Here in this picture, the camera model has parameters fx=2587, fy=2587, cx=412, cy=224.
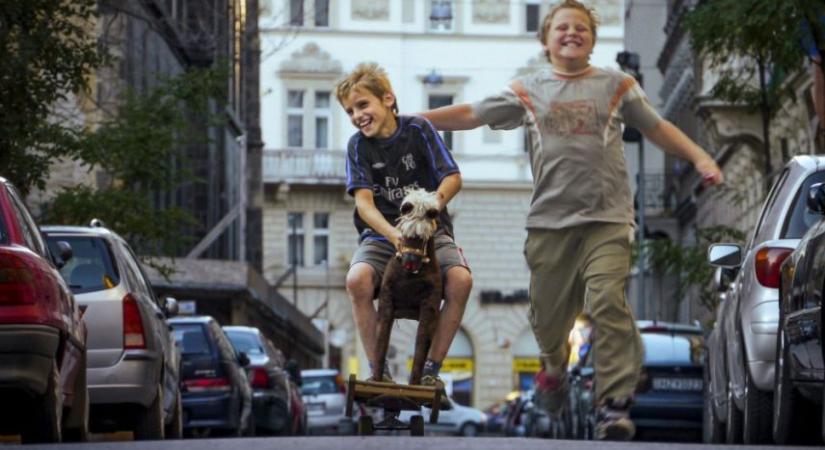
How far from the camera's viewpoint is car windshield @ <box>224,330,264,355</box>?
29.5 m

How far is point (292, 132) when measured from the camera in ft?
297

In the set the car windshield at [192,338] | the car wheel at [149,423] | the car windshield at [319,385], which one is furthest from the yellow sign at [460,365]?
the car wheel at [149,423]

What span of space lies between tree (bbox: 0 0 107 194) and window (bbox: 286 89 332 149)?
66.4 meters

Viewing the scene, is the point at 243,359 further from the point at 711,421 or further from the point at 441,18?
the point at 441,18

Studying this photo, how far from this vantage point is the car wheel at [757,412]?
14.0 meters

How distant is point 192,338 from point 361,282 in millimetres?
12744

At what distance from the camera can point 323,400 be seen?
47938 millimetres

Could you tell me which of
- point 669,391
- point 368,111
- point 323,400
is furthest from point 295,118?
point 368,111

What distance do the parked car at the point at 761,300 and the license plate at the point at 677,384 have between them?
10236mm

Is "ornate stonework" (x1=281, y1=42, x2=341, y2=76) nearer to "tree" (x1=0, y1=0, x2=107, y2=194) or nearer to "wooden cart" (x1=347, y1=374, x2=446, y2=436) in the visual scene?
"tree" (x1=0, y1=0, x2=107, y2=194)

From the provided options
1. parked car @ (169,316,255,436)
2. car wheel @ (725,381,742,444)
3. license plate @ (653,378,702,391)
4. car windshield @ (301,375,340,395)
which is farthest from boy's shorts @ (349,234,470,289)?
car windshield @ (301,375,340,395)

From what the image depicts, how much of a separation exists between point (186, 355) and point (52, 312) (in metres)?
12.4

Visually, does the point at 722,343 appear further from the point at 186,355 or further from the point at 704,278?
the point at 704,278

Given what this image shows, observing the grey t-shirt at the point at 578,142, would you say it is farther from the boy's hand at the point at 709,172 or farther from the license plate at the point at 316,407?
the license plate at the point at 316,407
